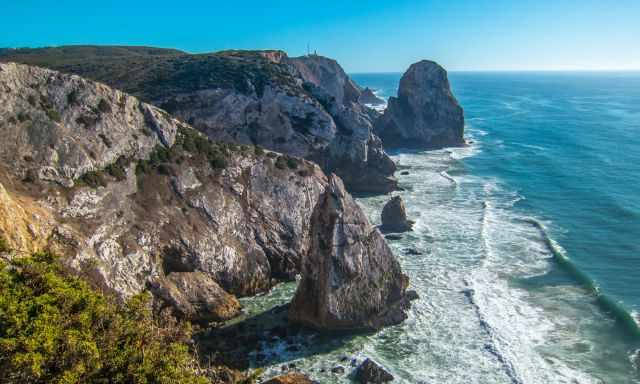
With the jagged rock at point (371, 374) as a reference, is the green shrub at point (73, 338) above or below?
above

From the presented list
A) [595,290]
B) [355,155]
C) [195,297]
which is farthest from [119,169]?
[595,290]

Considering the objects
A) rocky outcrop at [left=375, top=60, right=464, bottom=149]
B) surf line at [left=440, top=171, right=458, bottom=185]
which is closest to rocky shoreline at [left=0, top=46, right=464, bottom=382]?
surf line at [left=440, top=171, right=458, bottom=185]

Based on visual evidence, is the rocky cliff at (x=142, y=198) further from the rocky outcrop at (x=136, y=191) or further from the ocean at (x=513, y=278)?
the ocean at (x=513, y=278)

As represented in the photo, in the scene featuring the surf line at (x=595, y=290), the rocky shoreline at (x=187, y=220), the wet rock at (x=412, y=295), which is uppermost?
the rocky shoreline at (x=187, y=220)

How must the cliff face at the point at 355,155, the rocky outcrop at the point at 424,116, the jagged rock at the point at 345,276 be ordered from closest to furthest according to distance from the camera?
the jagged rock at the point at 345,276 → the cliff face at the point at 355,155 → the rocky outcrop at the point at 424,116

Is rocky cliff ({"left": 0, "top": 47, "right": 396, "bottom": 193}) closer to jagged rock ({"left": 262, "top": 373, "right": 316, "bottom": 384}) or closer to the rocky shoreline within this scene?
the rocky shoreline

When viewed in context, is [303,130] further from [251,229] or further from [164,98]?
[251,229]

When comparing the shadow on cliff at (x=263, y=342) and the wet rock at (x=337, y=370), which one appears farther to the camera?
the shadow on cliff at (x=263, y=342)

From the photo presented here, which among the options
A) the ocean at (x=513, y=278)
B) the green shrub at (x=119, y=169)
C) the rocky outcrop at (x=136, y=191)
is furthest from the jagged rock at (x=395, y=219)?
the green shrub at (x=119, y=169)
